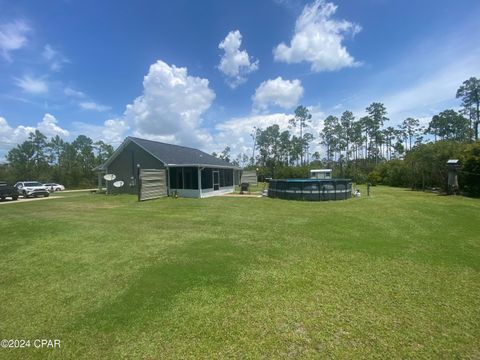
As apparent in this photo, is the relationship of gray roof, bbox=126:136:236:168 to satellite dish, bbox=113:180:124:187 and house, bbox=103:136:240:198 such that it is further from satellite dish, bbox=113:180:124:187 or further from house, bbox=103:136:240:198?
satellite dish, bbox=113:180:124:187

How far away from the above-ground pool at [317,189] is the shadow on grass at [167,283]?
9.59 metres

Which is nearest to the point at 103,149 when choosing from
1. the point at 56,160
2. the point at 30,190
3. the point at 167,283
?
the point at 56,160

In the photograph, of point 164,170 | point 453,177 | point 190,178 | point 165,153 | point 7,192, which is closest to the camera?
point 453,177

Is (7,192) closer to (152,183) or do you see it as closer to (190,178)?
(152,183)

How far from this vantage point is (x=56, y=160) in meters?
49.6

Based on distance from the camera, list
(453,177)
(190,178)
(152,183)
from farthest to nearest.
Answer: (190,178) → (152,183) → (453,177)

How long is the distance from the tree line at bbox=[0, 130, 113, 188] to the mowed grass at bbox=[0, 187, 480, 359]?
3273 cm

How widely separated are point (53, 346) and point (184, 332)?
1492mm

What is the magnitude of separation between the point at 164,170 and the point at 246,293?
16.0m

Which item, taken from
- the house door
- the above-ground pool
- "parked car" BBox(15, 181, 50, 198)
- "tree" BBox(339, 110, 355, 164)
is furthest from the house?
"tree" BBox(339, 110, 355, 164)

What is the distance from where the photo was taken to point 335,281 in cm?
420

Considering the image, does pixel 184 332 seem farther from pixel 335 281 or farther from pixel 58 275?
pixel 58 275

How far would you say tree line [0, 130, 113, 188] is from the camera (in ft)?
129

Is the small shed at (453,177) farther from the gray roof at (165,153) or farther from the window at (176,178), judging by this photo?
the window at (176,178)
